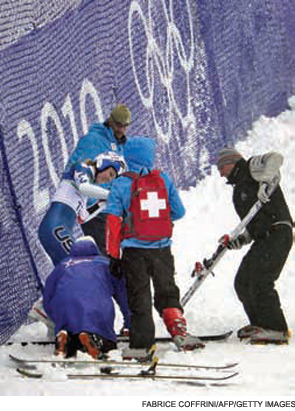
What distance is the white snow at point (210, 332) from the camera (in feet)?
19.6

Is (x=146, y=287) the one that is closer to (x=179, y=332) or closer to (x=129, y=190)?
(x=179, y=332)

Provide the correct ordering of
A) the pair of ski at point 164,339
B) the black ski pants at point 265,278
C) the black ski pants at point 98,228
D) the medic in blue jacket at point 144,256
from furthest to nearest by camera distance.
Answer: the black ski pants at point 98,228 → the black ski pants at point 265,278 → the pair of ski at point 164,339 → the medic in blue jacket at point 144,256

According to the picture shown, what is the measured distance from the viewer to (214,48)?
44.8 feet

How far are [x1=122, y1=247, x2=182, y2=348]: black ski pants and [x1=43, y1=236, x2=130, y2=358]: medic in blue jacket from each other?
0.55ft

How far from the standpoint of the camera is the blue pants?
8.20 metres

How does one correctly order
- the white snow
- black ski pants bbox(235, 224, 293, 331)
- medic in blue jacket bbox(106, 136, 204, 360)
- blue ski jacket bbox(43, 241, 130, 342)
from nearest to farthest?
the white snow
blue ski jacket bbox(43, 241, 130, 342)
medic in blue jacket bbox(106, 136, 204, 360)
black ski pants bbox(235, 224, 293, 331)

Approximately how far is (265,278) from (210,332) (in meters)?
0.63

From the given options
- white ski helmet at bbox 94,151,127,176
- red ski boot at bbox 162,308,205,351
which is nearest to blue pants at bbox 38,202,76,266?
white ski helmet at bbox 94,151,127,176

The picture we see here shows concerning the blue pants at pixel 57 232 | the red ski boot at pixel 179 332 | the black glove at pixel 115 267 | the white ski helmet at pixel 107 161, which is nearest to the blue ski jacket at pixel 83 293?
the black glove at pixel 115 267

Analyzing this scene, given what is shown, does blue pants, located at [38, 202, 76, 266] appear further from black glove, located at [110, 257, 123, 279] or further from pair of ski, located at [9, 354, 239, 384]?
pair of ski, located at [9, 354, 239, 384]

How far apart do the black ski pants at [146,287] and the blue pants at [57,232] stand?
0.90m

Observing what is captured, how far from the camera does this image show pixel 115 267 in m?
7.36

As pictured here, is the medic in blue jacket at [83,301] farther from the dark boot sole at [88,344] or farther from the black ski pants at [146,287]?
the black ski pants at [146,287]

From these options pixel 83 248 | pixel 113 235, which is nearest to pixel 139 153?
pixel 113 235
